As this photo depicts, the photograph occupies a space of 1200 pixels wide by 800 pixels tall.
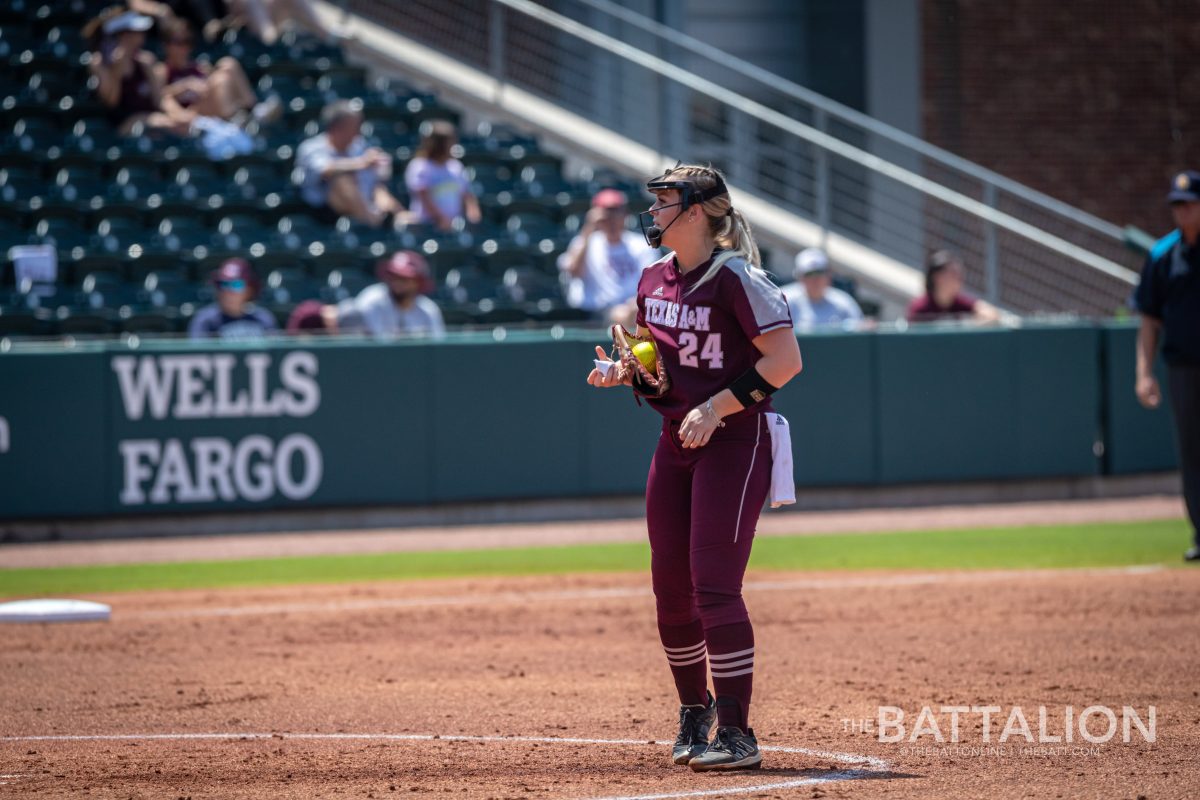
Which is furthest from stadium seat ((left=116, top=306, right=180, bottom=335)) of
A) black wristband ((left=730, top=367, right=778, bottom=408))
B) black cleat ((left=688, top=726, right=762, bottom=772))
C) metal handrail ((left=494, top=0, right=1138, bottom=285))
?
black cleat ((left=688, top=726, right=762, bottom=772))

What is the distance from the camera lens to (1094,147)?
73.4 feet

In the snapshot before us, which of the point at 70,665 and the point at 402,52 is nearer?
the point at 70,665

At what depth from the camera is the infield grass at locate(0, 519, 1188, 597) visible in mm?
11133

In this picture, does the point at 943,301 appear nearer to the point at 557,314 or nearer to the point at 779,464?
the point at 557,314

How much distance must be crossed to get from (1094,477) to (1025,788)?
1071cm

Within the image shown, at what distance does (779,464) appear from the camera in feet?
17.9

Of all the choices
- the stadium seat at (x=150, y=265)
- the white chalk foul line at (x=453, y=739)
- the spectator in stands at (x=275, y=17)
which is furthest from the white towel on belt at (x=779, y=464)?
the spectator in stands at (x=275, y=17)

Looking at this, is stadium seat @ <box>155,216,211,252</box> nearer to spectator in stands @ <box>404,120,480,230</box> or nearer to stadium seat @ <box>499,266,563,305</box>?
spectator in stands @ <box>404,120,480,230</box>

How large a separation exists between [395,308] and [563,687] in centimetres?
681

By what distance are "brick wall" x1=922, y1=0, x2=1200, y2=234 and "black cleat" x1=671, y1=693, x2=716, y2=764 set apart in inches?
690

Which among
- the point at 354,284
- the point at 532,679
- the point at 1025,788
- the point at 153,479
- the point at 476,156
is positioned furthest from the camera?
the point at 476,156

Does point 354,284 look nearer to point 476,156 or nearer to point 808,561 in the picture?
point 476,156

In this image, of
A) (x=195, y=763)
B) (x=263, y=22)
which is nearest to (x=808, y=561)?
(x=195, y=763)

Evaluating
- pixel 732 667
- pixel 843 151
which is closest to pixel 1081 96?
pixel 843 151
